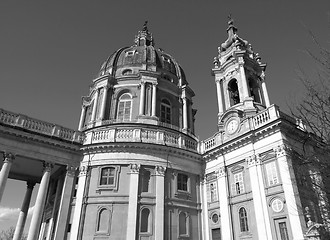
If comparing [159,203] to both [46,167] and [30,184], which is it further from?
[30,184]

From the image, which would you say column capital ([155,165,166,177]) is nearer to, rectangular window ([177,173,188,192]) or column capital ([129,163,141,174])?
column capital ([129,163,141,174])

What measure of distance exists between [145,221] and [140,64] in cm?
1757

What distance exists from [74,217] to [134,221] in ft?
13.8

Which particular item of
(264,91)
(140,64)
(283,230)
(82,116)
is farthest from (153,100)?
(283,230)

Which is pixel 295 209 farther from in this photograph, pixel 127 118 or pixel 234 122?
pixel 127 118

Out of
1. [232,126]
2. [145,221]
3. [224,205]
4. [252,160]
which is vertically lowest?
[145,221]

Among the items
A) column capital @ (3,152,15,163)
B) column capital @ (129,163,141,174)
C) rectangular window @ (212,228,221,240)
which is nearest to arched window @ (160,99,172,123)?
column capital @ (129,163,141,174)

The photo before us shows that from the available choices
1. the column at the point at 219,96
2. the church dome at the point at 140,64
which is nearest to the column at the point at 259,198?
the column at the point at 219,96

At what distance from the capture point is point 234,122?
2150cm

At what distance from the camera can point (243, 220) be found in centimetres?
1827

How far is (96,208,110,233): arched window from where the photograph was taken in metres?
18.2

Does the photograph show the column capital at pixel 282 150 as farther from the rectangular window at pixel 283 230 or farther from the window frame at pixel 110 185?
the window frame at pixel 110 185

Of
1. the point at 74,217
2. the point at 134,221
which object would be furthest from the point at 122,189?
the point at 74,217

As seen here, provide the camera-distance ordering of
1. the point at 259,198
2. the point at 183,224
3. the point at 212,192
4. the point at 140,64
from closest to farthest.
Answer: the point at 259,198, the point at 183,224, the point at 212,192, the point at 140,64
